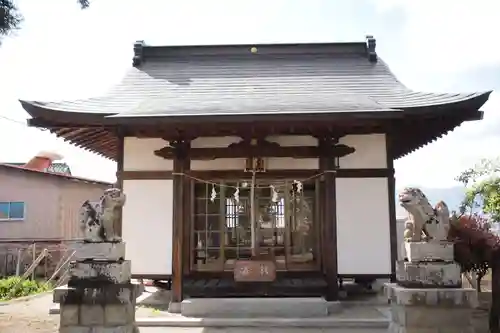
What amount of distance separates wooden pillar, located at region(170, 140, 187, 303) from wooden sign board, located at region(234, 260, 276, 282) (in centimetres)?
94

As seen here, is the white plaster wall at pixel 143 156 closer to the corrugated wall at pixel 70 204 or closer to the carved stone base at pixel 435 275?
the carved stone base at pixel 435 275

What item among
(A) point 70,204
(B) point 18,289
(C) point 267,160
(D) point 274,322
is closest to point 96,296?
(D) point 274,322

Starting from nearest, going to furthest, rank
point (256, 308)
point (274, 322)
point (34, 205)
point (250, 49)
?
point (274, 322) → point (256, 308) → point (250, 49) → point (34, 205)

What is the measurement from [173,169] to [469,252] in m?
5.33

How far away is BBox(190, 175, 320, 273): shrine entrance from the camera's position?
8500 mm


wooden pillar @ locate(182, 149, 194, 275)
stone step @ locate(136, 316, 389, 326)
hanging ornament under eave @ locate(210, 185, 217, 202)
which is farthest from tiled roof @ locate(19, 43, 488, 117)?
stone step @ locate(136, 316, 389, 326)

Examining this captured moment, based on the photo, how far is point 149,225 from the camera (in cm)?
813

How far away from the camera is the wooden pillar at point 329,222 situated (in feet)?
25.2

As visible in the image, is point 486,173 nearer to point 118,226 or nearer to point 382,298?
point 382,298

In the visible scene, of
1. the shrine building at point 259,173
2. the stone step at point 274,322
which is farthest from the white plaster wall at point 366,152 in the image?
the stone step at point 274,322

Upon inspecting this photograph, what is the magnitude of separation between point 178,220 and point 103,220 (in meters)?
2.17

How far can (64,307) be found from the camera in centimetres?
546

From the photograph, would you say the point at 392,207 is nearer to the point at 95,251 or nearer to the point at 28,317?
the point at 95,251

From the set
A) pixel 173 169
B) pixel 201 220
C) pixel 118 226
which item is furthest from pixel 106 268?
pixel 201 220
